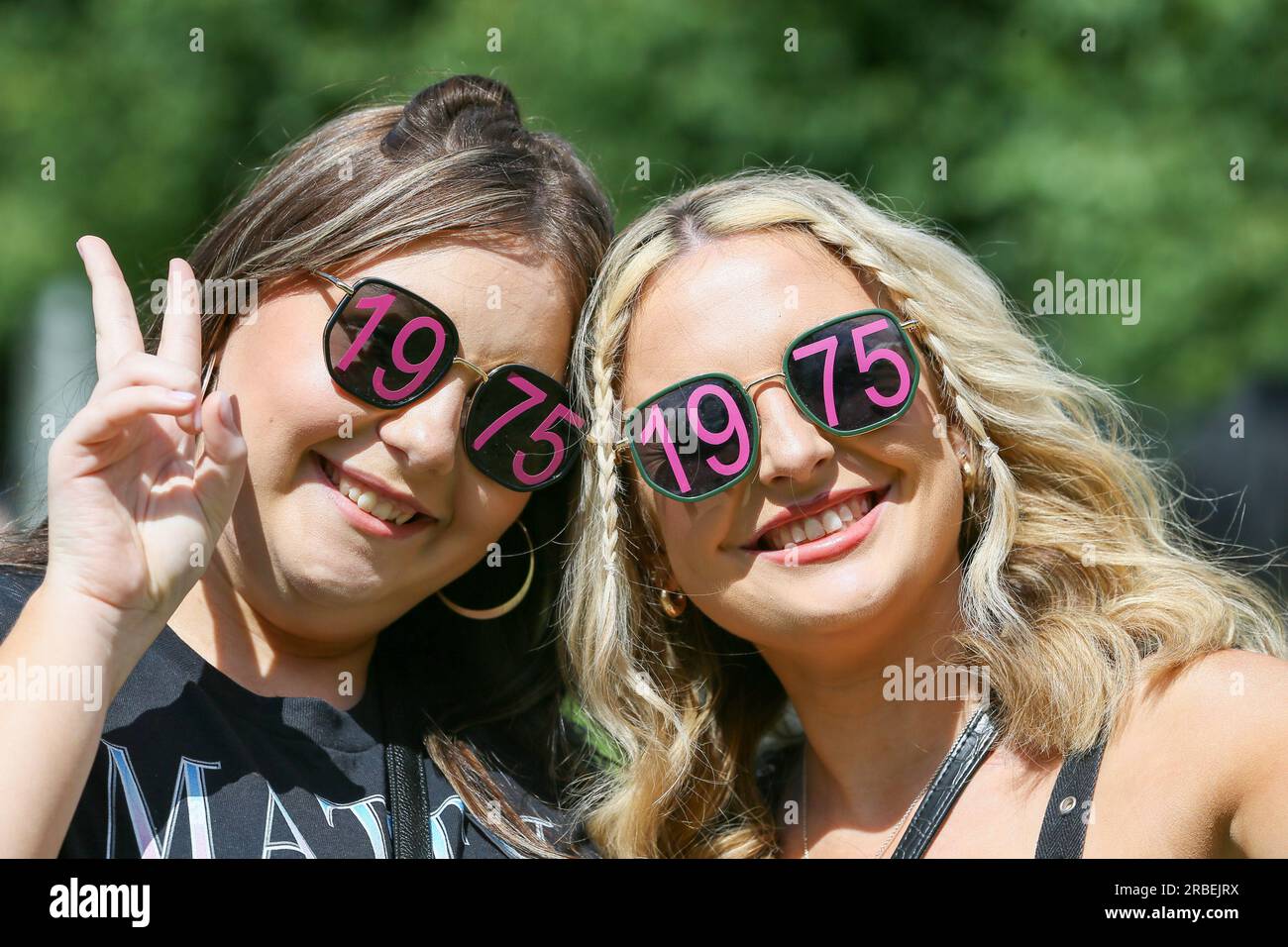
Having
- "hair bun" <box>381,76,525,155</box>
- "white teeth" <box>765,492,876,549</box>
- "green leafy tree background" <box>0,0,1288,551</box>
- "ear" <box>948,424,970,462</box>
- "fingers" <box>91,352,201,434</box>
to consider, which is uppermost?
"green leafy tree background" <box>0,0,1288,551</box>

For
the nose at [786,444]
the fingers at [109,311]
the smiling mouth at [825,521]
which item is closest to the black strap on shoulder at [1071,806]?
the smiling mouth at [825,521]

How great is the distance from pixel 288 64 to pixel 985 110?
3.22 meters

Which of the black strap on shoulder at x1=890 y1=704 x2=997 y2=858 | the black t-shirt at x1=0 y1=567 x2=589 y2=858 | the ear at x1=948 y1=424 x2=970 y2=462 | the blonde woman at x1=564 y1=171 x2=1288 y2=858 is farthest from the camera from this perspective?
the ear at x1=948 y1=424 x2=970 y2=462

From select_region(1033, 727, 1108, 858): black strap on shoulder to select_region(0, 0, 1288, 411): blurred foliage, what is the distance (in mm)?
3280

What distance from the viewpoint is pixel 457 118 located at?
8.13 ft

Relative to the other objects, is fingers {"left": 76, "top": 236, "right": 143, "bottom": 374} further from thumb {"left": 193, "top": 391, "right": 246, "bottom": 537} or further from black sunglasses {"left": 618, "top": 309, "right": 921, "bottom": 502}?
black sunglasses {"left": 618, "top": 309, "right": 921, "bottom": 502}

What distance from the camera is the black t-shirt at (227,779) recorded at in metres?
1.94

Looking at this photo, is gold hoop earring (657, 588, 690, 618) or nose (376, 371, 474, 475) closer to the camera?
nose (376, 371, 474, 475)

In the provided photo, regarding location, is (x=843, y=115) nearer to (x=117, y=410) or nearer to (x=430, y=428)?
(x=430, y=428)

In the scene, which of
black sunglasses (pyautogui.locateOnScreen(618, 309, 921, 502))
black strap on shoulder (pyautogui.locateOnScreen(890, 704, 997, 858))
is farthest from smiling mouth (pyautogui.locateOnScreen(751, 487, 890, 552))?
black strap on shoulder (pyautogui.locateOnScreen(890, 704, 997, 858))

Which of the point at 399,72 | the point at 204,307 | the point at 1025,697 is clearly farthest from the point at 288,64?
the point at 1025,697

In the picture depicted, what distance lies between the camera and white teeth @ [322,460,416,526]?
2203mm

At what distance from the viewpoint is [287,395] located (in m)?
2.15

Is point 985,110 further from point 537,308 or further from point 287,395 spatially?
point 287,395
